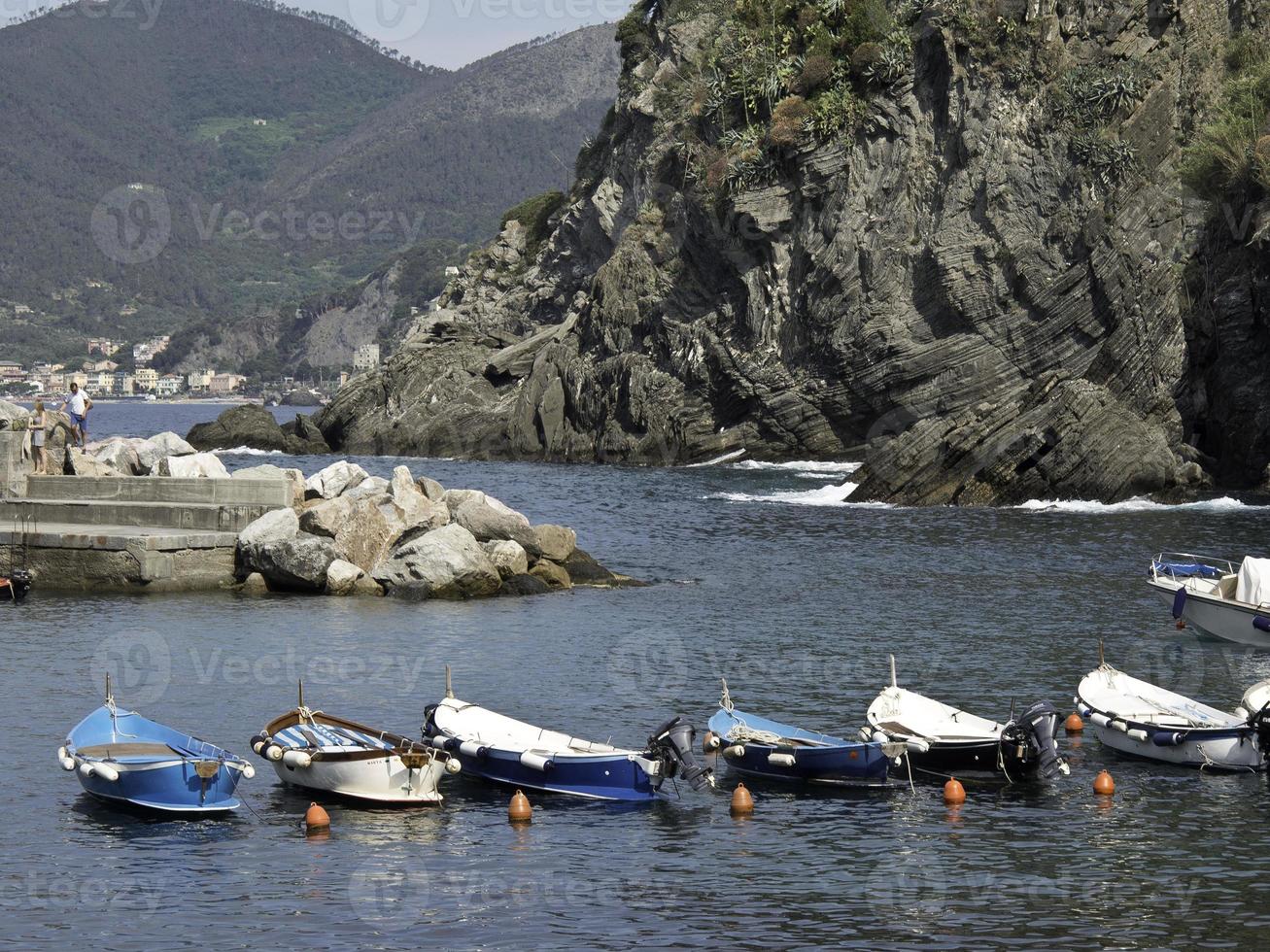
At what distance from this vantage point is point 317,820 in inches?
986

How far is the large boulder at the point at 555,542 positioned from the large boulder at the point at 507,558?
1.30 meters

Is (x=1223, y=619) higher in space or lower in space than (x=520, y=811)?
higher

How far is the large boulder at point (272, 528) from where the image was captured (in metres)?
48.5

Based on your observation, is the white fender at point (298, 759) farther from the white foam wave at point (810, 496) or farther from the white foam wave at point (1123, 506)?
the white foam wave at point (810, 496)

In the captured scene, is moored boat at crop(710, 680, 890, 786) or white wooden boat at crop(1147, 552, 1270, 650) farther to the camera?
white wooden boat at crop(1147, 552, 1270, 650)

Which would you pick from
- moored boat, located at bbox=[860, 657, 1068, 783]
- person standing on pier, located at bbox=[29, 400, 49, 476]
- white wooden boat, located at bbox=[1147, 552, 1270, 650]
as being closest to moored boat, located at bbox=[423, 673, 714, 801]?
moored boat, located at bbox=[860, 657, 1068, 783]

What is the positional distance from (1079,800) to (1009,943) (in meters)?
7.53

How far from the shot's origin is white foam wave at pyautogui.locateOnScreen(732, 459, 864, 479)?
95188mm

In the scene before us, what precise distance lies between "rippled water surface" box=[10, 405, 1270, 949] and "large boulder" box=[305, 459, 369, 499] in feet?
30.7

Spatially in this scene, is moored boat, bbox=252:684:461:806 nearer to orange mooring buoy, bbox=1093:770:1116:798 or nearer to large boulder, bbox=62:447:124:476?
orange mooring buoy, bbox=1093:770:1116:798

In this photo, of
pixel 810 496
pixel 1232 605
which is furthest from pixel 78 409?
pixel 1232 605

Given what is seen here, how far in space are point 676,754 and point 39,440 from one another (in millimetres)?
35128

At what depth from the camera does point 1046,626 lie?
42312 mm

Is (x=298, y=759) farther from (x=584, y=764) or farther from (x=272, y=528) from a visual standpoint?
(x=272, y=528)
